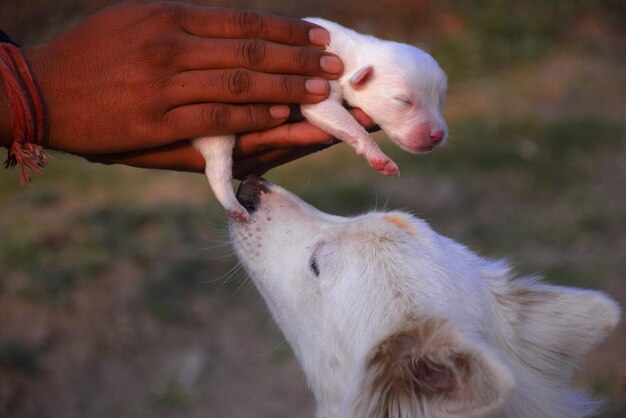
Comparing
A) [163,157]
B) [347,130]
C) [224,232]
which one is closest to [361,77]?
[347,130]

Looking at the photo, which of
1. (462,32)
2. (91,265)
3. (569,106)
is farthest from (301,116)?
(462,32)

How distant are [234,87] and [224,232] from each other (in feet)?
7.72

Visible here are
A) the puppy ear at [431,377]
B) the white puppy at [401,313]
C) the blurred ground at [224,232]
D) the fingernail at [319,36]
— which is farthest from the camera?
the blurred ground at [224,232]

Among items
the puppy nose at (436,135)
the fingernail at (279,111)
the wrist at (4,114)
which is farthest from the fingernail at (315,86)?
the wrist at (4,114)

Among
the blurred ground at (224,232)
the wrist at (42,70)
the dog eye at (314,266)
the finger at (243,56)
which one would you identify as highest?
A: the finger at (243,56)

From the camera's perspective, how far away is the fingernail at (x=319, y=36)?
2.94 metres

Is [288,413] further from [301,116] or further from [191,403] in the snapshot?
[301,116]

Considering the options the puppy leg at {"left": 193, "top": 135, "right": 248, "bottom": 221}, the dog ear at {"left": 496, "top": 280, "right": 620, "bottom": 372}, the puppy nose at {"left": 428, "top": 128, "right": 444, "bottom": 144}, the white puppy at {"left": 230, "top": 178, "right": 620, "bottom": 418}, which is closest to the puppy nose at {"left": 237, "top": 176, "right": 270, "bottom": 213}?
the white puppy at {"left": 230, "top": 178, "right": 620, "bottom": 418}

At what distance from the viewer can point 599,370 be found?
4.67 m

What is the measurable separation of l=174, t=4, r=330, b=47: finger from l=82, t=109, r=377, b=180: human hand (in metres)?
0.33

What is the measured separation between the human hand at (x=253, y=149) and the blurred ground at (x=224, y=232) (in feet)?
1.70

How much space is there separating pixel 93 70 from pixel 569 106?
6770 millimetres

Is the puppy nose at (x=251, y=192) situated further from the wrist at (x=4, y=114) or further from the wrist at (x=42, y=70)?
the wrist at (x=4, y=114)

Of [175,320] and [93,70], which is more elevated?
[93,70]
